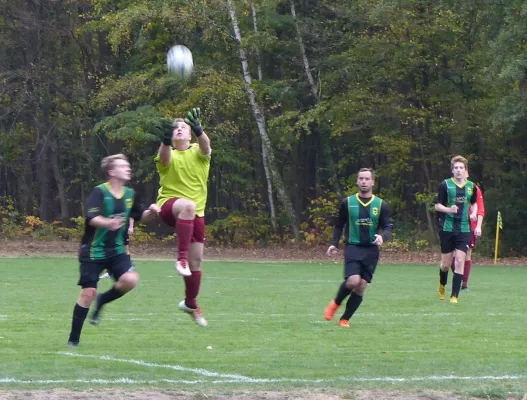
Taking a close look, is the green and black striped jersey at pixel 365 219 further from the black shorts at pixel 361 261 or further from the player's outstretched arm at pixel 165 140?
the player's outstretched arm at pixel 165 140

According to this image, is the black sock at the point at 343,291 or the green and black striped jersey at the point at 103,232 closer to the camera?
the green and black striped jersey at the point at 103,232

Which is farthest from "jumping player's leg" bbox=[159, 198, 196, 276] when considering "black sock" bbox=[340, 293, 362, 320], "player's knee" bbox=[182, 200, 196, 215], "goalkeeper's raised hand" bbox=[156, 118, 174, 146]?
"black sock" bbox=[340, 293, 362, 320]

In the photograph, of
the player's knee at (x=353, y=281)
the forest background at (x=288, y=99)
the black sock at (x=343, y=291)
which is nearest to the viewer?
the player's knee at (x=353, y=281)

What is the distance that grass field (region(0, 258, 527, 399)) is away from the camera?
750cm

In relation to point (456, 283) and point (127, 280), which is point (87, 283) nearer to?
point (127, 280)

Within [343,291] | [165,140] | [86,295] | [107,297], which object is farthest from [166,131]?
[343,291]

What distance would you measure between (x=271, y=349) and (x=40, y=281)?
995 centimetres

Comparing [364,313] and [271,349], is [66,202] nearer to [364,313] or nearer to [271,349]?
[364,313]

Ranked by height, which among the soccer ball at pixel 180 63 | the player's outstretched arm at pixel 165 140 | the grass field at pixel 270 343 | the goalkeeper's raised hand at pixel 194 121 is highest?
the soccer ball at pixel 180 63

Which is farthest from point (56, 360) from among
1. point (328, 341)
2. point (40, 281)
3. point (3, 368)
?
point (40, 281)

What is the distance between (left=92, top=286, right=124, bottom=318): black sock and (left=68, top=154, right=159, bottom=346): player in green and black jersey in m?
0.05

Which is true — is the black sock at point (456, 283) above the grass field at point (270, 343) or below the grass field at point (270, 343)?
above

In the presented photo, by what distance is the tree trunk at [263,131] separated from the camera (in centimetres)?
3341

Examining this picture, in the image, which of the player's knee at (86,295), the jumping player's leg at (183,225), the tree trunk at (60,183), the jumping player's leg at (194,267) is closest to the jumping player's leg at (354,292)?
the jumping player's leg at (194,267)
